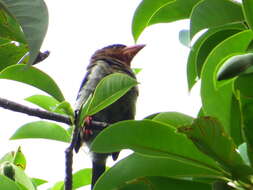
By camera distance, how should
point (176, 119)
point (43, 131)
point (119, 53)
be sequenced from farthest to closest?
point (119, 53) → point (43, 131) → point (176, 119)

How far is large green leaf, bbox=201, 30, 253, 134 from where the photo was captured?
3.66 ft

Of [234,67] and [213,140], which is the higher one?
[234,67]

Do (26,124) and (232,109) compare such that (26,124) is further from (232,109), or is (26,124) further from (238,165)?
(238,165)

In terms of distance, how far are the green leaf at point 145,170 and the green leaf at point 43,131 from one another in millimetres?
Answer: 606

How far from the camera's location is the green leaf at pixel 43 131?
1.66 metres

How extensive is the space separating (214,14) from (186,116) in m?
0.27

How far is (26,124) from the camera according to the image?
65.6 inches

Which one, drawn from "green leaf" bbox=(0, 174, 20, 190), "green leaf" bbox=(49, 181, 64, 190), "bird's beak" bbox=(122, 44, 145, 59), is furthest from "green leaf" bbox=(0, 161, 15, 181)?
"bird's beak" bbox=(122, 44, 145, 59)

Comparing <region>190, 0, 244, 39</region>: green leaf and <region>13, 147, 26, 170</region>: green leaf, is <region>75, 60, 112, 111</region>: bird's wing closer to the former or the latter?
<region>13, 147, 26, 170</region>: green leaf

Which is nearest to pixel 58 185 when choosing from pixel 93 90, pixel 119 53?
pixel 93 90

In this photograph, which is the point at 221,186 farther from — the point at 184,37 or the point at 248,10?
the point at 184,37

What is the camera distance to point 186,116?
116cm

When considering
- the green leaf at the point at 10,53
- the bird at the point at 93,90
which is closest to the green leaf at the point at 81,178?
the green leaf at the point at 10,53

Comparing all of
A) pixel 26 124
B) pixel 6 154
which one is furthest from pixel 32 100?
pixel 6 154
